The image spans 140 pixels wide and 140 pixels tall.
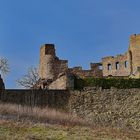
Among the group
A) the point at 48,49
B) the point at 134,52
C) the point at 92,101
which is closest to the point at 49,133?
the point at 92,101

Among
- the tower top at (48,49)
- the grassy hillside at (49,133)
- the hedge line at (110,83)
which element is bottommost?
the grassy hillside at (49,133)

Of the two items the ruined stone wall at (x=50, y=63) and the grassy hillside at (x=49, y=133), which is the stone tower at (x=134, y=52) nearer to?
the ruined stone wall at (x=50, y=63)

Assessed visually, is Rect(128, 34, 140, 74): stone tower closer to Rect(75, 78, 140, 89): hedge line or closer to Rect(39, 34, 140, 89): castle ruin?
Rect(39, 34, 140, 89): castle ruin

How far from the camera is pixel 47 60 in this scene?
5616 centimetres

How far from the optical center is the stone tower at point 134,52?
205 feet

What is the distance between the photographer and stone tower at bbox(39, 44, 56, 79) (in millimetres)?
55812

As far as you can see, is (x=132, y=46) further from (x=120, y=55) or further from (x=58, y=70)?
(x=58, y=70)

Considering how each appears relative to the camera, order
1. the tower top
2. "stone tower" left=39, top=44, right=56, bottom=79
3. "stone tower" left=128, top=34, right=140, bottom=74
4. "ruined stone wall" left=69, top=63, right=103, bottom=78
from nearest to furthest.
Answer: "ruined stone wall" left=69, top=63, right=103, bottom=78
"stone tower" left=39, top=44, right=56, bottom=79
the tower top
"stone tower" left=128, top=34, right=140, bottom=74

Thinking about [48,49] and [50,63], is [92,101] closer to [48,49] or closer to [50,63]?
[50,63]

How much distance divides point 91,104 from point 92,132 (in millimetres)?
16573

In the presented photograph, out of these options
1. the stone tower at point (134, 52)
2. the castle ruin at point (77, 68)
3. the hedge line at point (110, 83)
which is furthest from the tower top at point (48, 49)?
the hedge line at point (110, 83)

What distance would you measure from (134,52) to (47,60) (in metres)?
11.3

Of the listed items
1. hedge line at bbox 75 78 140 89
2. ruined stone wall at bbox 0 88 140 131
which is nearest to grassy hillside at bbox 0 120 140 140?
ruined stone wall at bbox 0 88 140 131

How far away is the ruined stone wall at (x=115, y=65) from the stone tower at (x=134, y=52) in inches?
46.4
